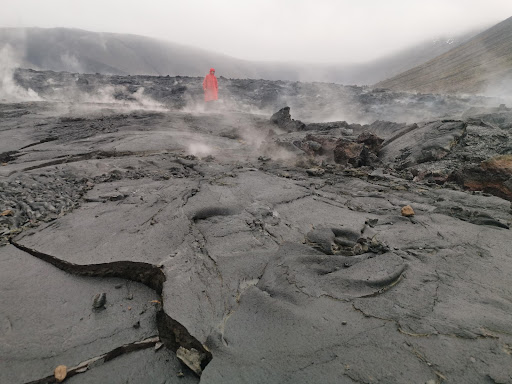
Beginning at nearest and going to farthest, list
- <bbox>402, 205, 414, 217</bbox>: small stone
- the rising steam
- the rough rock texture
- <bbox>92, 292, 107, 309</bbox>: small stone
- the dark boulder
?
the rough rock texture < <bbox>92, 292, 107, 309</bbox>: small stone < <bbox>402, 205, 414, 217</bbox>: small stone < the dark boulder < the rising steam

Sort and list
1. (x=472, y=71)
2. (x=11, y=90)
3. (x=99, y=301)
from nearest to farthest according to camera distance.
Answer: (x=99, y=301) < (x=11, y=90) < (x=472, y=71)

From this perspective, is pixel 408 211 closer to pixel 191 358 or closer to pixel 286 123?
pixel 191 358

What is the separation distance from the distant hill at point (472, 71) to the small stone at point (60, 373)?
2395cm

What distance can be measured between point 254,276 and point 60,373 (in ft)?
4.76

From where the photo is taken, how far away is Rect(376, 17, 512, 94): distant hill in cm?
2300

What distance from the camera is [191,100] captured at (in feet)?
57.9

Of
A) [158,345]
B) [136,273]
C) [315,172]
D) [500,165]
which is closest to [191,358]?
[158,345]

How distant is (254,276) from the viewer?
2.49m

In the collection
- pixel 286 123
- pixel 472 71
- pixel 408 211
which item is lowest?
pixel 286 123

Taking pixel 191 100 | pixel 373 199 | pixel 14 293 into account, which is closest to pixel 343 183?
pixel 373 199

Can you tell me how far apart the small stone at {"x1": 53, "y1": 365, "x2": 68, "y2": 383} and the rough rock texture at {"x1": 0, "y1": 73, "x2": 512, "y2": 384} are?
0.03 m

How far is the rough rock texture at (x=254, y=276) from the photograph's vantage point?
169cm

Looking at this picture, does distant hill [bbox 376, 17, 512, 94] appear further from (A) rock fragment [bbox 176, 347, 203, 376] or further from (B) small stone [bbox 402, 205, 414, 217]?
(A) rock fragment [bbox 176, 347, 203, 376]

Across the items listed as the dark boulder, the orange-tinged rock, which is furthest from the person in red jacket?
the orange-tinged rock
